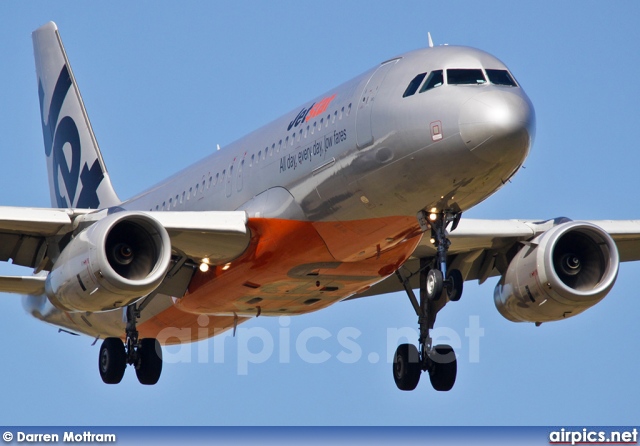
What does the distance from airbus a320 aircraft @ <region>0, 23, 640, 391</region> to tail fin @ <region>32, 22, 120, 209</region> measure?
4.16 meters

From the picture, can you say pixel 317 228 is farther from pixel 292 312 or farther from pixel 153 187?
pixel 153 187

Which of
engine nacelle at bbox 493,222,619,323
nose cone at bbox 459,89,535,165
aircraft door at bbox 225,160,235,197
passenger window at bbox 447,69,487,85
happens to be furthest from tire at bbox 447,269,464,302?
aircraft door at bbox 225,160,235,197

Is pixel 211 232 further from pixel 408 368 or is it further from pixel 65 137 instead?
pixel 65 137

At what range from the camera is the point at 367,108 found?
84.2 feet

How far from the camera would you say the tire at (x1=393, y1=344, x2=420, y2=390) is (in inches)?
1248

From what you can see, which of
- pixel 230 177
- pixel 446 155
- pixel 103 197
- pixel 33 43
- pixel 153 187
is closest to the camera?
pixel 446 155

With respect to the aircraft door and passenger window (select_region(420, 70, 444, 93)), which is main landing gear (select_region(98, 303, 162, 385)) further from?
passenger window (select_region(420, 70, 444, 93))

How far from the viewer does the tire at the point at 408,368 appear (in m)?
31.7

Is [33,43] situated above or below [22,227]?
above

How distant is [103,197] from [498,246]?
40.1ft

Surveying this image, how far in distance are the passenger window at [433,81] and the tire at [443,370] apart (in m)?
8.79

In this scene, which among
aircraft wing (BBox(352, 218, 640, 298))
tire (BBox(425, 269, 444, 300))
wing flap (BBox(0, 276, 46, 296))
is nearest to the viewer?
tire (BBox(425, 269, 444, 300))

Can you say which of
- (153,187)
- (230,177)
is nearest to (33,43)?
(153,187)

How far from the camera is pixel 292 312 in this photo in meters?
31.3
